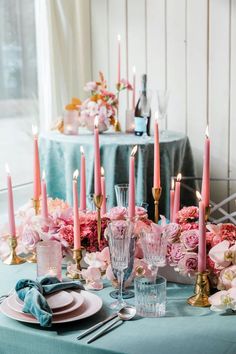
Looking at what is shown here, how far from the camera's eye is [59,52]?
154 inches

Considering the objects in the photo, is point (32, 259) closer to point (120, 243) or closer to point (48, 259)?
point (48, 259)

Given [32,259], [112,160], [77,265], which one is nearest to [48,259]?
[77,265]

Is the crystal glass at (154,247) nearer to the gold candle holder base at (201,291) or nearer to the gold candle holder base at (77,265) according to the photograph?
the gold candle holder base at (201,291)

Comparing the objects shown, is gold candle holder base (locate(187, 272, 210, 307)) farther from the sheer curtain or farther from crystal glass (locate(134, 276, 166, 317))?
the sheer curtain

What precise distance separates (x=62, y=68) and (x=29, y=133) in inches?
18.5

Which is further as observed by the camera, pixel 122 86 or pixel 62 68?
pixel 62 68

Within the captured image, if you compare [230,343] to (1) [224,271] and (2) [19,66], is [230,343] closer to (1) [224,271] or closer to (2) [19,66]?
(1) [224,271]

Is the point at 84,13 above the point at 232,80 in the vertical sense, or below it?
above

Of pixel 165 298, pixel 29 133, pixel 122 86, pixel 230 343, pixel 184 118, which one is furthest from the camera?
pixel 184 118

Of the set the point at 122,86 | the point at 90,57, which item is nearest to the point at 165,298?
the point at 122,86

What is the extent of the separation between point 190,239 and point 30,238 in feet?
1.44

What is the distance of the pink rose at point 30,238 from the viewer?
1.70m

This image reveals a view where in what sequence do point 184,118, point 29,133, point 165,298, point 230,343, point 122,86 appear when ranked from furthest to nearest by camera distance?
1. point 184,118
2. point 29,133
3. point 122,86
4. point 165,298
5. point 230,343

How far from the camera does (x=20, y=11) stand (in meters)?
3.66
